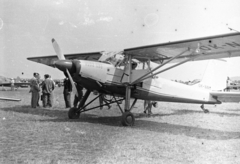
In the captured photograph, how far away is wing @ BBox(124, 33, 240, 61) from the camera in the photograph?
6931 millimetres

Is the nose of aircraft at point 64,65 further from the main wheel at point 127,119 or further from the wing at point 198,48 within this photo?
the main wheel at point 127,119

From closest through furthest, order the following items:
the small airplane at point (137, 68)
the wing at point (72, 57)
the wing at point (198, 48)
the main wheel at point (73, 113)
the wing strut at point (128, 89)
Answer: the wing at point (198, 48) → the small airplane at point (137, 68) → the wing strut at point (128, 89) → the main wheel at point (73, 113) → the wing at point (72, 57)

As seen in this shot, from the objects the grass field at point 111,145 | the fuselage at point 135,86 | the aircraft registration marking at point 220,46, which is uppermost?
the aircraft registration marking at point 220,46

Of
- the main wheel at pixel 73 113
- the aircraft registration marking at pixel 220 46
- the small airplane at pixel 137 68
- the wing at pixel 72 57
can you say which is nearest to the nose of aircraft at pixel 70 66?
the small airplane at pixel 137 68

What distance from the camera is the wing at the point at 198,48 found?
693 centimetres

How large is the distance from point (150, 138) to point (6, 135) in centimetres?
344

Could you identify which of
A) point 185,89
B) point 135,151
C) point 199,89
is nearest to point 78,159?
point 135,151

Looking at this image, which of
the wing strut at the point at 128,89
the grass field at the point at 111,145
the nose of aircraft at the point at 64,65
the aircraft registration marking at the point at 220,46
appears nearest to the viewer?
the grass field at the point at 111,145

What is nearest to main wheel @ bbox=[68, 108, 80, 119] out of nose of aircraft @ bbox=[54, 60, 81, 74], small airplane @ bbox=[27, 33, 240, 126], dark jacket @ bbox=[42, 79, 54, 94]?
small airplane @ bbox=[27, 33, 240, 126]

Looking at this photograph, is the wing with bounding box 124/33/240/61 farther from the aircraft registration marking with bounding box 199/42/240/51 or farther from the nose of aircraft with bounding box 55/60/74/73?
the nose of aircraft with bounding box 55/60/74/73

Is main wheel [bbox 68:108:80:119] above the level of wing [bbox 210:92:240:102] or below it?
below

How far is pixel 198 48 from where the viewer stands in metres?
7.46

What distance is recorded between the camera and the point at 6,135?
5855 millimetres

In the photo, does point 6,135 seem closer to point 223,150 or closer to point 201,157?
point 201,157
